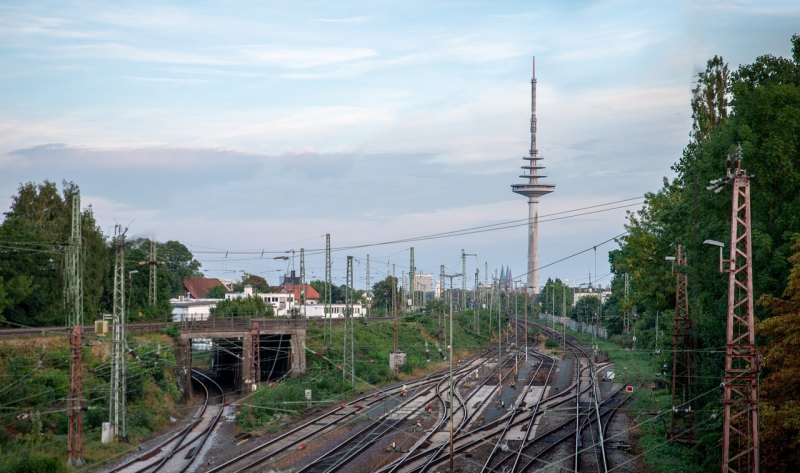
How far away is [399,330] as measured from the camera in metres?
82.9

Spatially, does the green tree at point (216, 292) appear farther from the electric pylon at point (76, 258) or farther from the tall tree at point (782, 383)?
the tall tree at point (782, 383)

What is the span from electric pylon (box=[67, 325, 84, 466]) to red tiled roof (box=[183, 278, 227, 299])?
103 m

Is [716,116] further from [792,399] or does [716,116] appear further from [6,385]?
[6,385]

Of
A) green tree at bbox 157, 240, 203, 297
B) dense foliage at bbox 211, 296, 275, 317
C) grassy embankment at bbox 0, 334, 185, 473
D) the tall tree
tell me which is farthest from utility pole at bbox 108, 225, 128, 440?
green tree at bbox 157, 240, 203, 297

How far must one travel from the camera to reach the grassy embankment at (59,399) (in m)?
35.2

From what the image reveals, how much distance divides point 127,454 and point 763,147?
87.6ft

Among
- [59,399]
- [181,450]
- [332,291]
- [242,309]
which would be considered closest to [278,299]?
[332,291]

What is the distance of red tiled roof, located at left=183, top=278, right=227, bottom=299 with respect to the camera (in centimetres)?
13700

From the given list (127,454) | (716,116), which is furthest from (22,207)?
(716,116)

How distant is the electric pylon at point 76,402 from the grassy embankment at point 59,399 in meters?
0.52

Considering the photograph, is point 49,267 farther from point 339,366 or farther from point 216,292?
point 216,292

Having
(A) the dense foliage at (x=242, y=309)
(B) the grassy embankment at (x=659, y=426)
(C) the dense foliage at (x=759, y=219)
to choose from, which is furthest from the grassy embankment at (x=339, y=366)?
(C) the dense foliage at (x=759, y=219)

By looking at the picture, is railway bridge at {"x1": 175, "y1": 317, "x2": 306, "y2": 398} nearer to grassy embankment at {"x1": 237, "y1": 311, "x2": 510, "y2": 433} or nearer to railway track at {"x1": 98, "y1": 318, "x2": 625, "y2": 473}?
grassy embankment at {"x1": 237, "y1": 311, "x2": 510, "y2": 433}

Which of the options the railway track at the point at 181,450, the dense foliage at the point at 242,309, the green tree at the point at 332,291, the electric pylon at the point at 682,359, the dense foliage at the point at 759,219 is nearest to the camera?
the dense foliage at the point at 759,219
